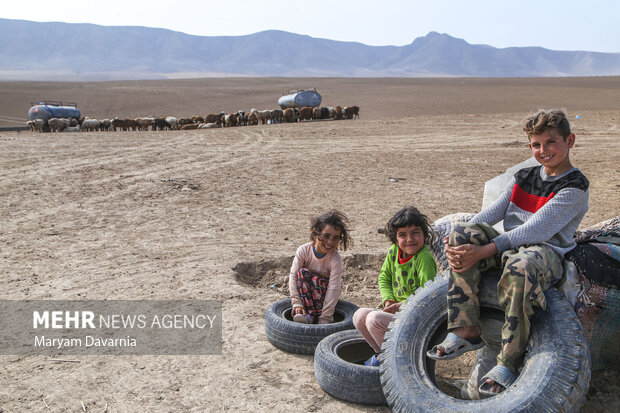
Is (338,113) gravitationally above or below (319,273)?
above

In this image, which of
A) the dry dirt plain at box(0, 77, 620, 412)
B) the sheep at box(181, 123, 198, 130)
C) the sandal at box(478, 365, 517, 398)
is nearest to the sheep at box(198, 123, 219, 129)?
the sheep at box(181, 123, 198, 130)

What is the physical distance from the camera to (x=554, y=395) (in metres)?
2.73

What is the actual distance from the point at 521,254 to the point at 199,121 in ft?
104

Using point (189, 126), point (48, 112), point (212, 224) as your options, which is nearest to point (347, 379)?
point (212, 224)

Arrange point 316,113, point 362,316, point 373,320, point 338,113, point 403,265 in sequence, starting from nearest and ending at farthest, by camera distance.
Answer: point 373,320 → point 362,316 → point 403,265 → point 316,113 → point 338,113

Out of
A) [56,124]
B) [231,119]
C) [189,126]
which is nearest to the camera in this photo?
[189,126]

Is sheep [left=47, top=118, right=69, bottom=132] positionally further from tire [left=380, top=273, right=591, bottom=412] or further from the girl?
tire [left=380, top=273, right=591, bottom=412]

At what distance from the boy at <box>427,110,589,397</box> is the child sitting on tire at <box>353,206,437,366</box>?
0.63 meters

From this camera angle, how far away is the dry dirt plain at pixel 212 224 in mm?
3646

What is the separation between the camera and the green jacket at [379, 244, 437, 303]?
12.8 feet

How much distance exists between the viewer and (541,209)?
10.4 ft

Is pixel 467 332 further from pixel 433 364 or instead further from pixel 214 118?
pixel 214 118

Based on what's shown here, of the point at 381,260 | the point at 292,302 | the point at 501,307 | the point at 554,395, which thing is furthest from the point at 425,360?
the point at 381,260

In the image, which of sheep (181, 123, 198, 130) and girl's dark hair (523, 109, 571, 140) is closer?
girl's dark hair (523, 109, 571, 140)
